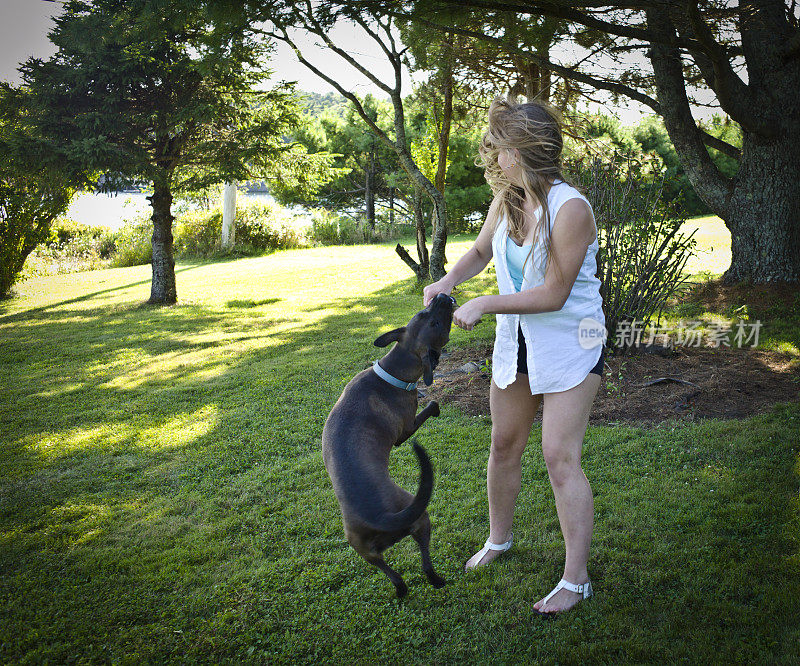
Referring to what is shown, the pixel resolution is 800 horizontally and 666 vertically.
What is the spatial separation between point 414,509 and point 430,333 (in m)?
0.98

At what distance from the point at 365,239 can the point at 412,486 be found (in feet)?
65.3

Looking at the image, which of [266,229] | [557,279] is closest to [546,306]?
[557,279]

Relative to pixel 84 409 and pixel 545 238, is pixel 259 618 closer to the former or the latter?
pixel 545 238

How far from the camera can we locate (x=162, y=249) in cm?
1166

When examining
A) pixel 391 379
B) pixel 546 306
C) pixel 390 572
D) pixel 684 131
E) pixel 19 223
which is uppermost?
pixel 684 131

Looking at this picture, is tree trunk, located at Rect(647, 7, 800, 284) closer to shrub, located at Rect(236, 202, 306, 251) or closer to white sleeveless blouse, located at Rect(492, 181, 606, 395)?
white sleeveless blouse, located at Rect(492, 181, 606, 395)

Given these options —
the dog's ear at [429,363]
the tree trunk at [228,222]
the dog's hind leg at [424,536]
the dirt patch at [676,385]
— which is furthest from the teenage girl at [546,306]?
the tree trunk at [228,222]

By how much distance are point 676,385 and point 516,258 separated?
3.63 meters

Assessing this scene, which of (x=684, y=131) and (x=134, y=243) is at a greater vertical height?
(x=684, y=131)

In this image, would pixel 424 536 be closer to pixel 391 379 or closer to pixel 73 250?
pixel 391 379

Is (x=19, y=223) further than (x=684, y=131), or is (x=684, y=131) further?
(x=19, y=223)

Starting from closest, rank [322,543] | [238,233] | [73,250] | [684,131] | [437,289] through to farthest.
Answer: [437,289] → [322,543] → [684,131] → [73,250] → [238,233]

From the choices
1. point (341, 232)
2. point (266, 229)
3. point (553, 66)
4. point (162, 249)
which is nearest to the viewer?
point (553, 66)

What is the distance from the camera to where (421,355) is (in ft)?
9.98
